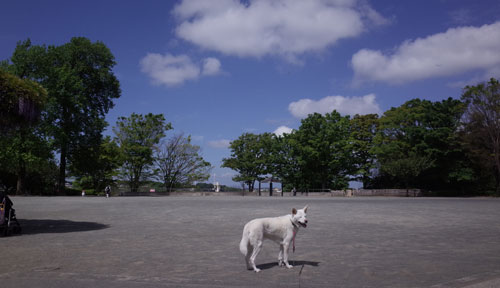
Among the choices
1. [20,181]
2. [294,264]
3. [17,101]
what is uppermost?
[17,101]

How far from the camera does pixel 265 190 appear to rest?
6612cm

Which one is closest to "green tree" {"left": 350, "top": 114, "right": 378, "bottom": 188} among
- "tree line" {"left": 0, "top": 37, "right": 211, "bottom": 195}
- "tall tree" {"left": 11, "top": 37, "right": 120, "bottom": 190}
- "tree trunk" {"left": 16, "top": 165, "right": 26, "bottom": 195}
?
"tree line" {"left": 0, "top": 37, "right": 211, "bottom": 195}

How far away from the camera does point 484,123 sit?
156 feet

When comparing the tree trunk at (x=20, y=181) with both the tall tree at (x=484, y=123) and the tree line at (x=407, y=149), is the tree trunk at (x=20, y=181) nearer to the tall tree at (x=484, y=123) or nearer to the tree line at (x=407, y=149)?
the tree line at (x=407, y=149)

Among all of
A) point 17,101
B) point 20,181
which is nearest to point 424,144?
point 20,181

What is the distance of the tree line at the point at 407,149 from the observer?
47.9m

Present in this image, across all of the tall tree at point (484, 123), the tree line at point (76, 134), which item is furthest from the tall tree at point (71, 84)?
the tall tree at point (484, 123)

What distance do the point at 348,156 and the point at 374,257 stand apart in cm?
5100

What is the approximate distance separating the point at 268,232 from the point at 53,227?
966 centimetres

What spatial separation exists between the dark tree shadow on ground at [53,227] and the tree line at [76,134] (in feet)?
69.1

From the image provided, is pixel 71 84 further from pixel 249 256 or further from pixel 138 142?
pixel 249 256

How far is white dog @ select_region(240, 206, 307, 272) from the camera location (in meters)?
6.29

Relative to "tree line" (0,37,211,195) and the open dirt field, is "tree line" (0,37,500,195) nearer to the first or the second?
"tree line" (0,37,211,195)

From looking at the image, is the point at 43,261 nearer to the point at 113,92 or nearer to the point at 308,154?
the point at 113,92
